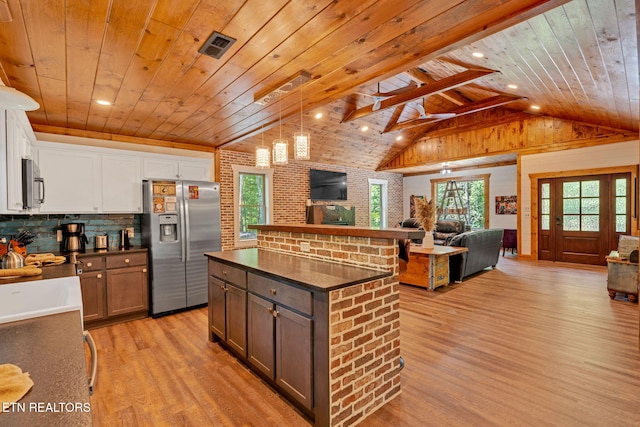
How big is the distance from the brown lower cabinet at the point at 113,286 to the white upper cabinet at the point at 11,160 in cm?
149

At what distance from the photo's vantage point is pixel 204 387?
2.45 meters

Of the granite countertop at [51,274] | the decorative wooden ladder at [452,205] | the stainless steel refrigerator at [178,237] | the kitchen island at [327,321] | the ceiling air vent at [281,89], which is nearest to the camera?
the kitchen island at [327,321]

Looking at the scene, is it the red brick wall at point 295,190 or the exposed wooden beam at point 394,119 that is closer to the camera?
the red brick wall at point 295,190

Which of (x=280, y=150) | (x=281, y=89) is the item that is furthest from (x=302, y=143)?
(x=281, y=89)

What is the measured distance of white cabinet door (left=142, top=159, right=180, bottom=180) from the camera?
4328 millimetres

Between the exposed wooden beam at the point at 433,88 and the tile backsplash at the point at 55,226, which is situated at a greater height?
the exposed wooden beam at the point at 433,88

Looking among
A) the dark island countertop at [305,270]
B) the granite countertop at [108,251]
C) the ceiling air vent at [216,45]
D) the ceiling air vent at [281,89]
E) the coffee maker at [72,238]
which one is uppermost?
the ceiling air vent at [216,45]

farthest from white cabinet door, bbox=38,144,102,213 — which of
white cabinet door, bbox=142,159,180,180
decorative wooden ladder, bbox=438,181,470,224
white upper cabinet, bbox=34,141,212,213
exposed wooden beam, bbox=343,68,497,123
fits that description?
decorative wooden ladder, bbox=438,181,470,224

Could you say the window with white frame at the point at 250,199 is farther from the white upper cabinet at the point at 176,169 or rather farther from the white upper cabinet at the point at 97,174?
the white upper cabinet at the point at 97,174

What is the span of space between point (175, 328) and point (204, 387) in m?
1.51

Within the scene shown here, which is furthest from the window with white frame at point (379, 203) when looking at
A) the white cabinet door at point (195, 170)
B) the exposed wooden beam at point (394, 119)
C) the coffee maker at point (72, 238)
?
the coffee maker at point (72, 238)

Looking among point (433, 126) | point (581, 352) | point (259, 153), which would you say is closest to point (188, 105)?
point (259, 153)

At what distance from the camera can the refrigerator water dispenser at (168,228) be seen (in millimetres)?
4164

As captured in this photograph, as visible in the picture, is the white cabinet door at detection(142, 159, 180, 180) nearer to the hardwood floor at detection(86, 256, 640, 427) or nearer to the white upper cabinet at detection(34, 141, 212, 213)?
the white upper cabinet at detection(34, 141, 212, 213)
